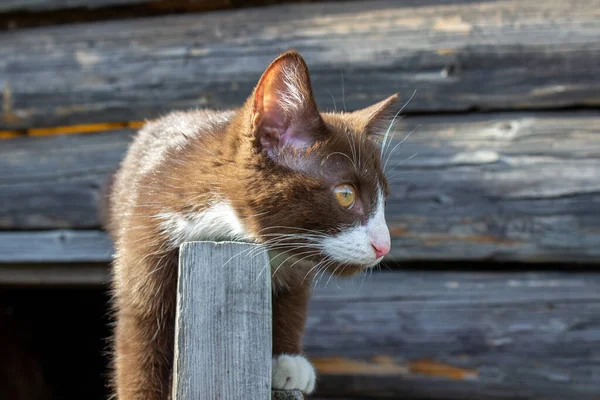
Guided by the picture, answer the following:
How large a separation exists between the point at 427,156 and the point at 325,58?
56 centimetres

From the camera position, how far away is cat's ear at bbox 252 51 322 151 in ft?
4.66

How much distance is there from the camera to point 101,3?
9.31 ft

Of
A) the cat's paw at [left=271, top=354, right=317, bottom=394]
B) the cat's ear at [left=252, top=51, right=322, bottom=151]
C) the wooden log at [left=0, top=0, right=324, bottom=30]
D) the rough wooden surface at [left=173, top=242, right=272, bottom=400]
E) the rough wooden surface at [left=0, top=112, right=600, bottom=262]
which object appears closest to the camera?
the rough wooden surface at [left=173, top=242, right=272, bottom=400]

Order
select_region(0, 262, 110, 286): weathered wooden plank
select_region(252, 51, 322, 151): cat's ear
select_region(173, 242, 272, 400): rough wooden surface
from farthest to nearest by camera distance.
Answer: select_region(0, 262, 110, 286): weathered wooden plank
select_region(252, 51, 322, 151): cat's ear
select_region(173, 242, 272, 400): rough wooden surface

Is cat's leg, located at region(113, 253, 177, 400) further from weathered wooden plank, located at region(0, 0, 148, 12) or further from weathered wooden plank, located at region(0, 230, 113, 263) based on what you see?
weathered wooden plank, located at region(0, 0, 148, 12)

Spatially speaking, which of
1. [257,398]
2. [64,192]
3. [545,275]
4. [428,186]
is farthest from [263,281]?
[64,192]

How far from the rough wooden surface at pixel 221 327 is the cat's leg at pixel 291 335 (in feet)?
1.82

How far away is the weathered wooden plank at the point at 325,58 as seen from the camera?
2.48 m

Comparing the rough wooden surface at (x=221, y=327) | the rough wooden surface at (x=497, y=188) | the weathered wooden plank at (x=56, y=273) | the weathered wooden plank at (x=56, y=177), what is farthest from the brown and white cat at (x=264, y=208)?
the weathered wooden plank at (x=56, y=273)

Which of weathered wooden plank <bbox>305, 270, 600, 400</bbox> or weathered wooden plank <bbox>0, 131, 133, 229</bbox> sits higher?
weathered wooden plank <bbox>0, 131, 133, 229</bbox>

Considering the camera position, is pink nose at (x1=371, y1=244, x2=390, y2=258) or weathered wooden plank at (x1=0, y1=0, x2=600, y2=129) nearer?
pink nose at (x1=371, y1=244, x2=390, y2=258)

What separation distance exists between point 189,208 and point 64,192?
146cm

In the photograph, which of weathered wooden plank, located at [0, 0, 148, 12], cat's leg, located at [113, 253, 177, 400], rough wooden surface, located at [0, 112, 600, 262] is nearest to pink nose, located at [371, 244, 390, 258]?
cat's leg, located at [113, 253, 177, 400]

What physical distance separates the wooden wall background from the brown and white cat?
82cm
